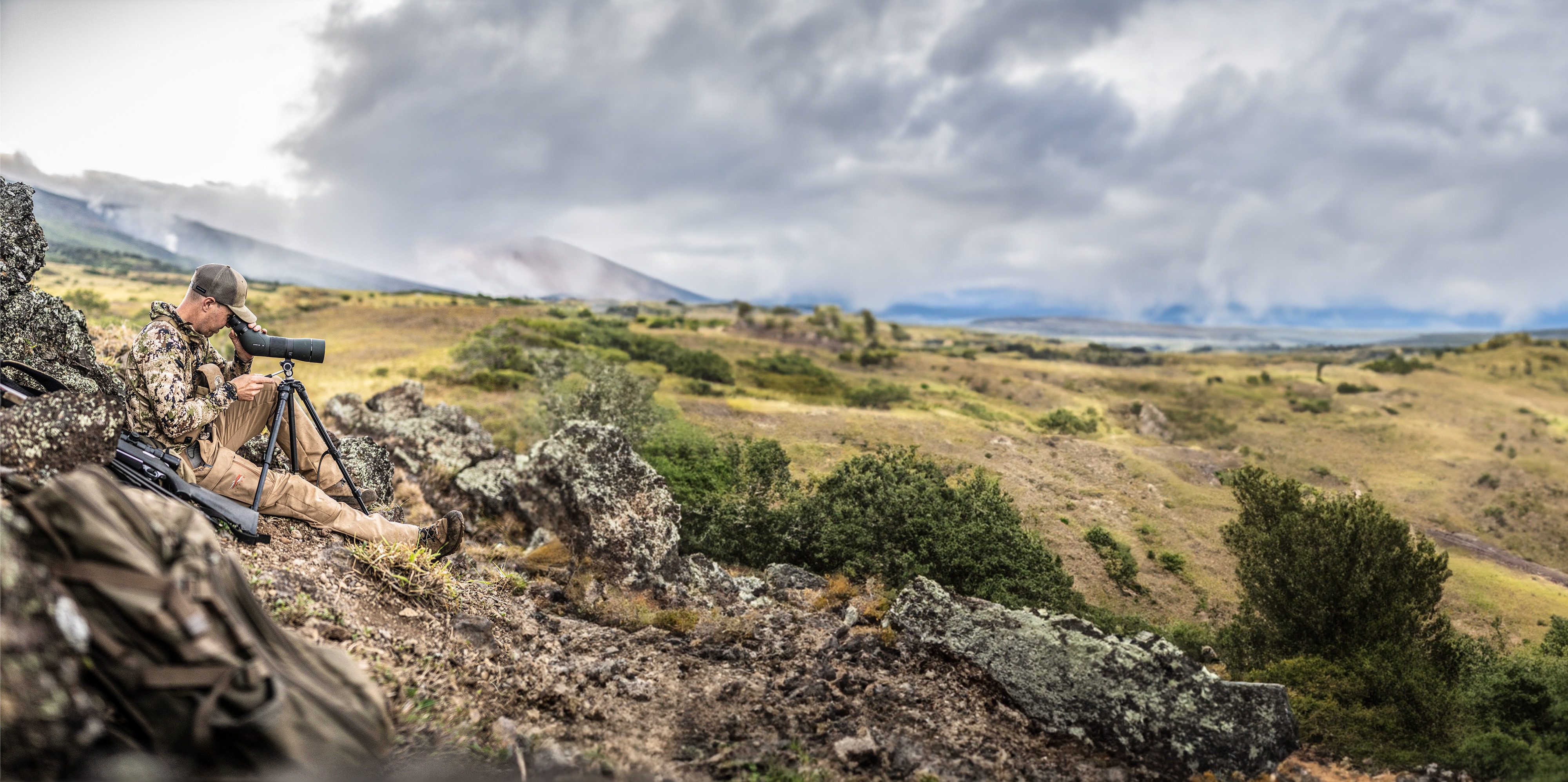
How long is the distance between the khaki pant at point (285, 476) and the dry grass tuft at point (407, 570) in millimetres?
202

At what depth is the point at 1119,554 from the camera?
527 inches

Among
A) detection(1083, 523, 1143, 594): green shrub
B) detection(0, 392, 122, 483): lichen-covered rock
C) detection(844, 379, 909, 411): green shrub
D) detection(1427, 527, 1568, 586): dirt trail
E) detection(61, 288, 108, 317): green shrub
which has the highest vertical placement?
detection(61, 288, 108, 317): green shrub

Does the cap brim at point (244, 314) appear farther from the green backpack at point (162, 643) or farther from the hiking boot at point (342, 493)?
the green backpack at point (162, 643)

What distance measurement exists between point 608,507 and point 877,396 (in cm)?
2254

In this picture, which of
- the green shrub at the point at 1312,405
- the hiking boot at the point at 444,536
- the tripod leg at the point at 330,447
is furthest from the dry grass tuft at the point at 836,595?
the green shrub at the point at 1312,405

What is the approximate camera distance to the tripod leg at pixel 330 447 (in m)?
6.16

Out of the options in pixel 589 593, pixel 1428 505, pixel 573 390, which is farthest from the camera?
pixel 1428 505

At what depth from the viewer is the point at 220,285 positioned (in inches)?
221

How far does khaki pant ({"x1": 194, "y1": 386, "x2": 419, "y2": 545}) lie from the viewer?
18.9 feet

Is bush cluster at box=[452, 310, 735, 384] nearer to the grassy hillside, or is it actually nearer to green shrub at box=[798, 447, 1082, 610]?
the grassy hillside

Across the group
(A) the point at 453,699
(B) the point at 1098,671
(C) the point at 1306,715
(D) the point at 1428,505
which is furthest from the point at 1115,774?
(D) the point at 1428,505

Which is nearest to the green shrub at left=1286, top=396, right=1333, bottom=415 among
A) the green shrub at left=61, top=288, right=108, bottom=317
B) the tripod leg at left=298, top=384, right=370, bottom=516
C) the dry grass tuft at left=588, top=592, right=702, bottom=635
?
the dry grass tuft at left=588, top=592, right=702, bottom=635

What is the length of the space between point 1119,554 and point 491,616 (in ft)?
37.2

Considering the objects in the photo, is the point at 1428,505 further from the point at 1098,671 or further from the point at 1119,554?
the point at 1098,671
